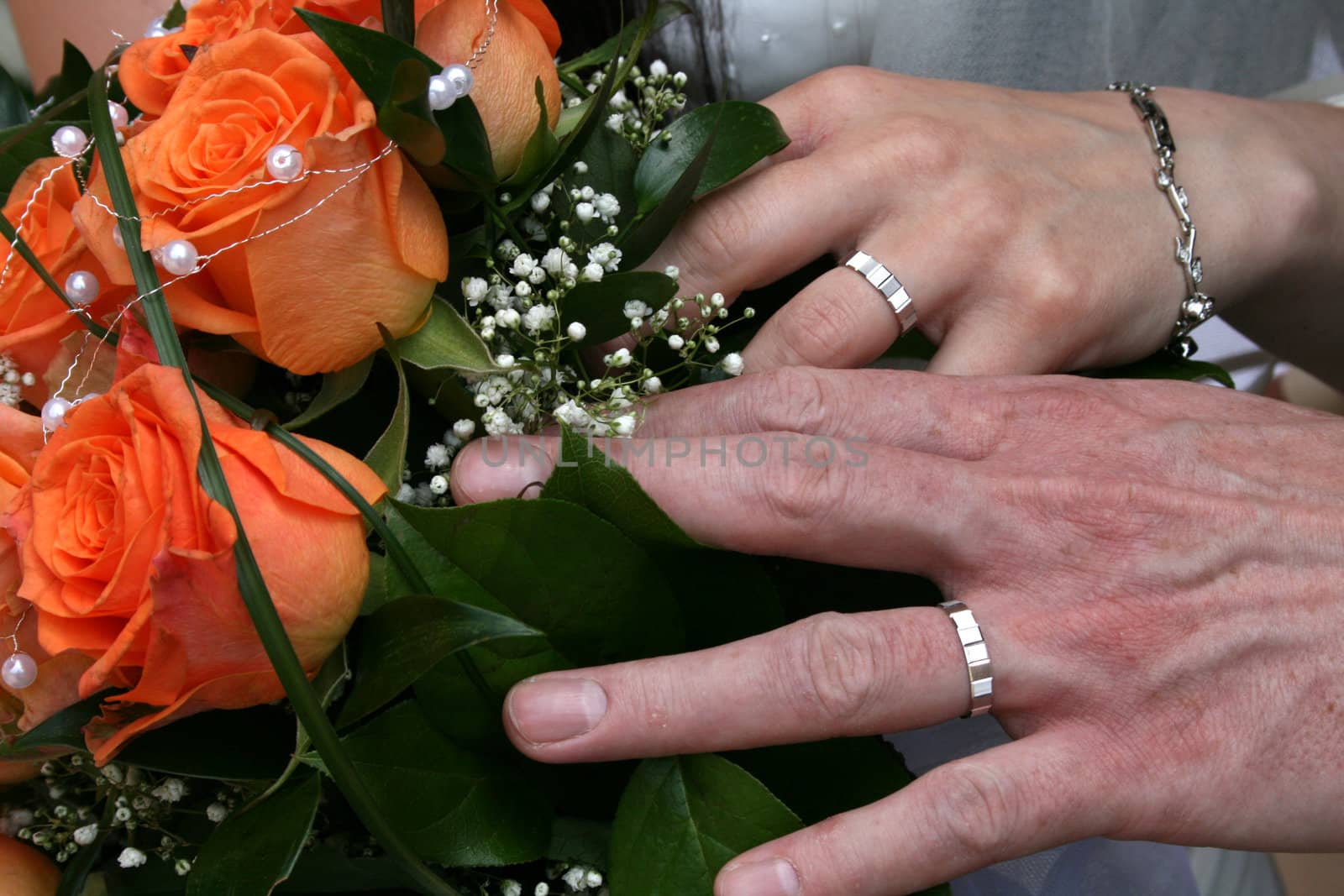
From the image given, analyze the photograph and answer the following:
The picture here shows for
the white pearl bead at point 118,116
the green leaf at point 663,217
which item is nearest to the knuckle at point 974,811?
the green leaf at point 663,217

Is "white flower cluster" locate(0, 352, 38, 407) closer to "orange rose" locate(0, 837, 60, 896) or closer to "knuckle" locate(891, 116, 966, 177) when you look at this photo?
"orange rose" locate(0, 837, 60, 896)

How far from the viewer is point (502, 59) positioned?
1.47 feet

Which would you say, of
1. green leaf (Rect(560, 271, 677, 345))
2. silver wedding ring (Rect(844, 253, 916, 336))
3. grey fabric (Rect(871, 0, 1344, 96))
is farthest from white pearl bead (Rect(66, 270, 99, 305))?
grey fabric (Rect(871, 0, 1344, 96))

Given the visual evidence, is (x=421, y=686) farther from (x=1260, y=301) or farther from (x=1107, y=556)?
(x=1260, y=301)

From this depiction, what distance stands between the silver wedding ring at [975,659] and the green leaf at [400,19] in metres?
0.39

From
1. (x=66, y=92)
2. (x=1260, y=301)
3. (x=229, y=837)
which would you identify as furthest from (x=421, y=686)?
(x=1260, y=301)

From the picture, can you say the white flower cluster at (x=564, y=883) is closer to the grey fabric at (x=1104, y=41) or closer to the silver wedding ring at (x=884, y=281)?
the silver wedding ring at (x=884, y=281)

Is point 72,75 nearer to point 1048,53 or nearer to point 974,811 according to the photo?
point 974,811

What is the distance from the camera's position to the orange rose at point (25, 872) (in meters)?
0.48

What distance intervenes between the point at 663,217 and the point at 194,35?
250 millimetres

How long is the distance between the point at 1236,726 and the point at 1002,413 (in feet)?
0.69

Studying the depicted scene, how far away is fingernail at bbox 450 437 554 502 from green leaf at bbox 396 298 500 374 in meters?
0.05

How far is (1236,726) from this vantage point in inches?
20.0

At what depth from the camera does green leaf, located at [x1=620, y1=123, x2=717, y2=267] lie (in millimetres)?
513
